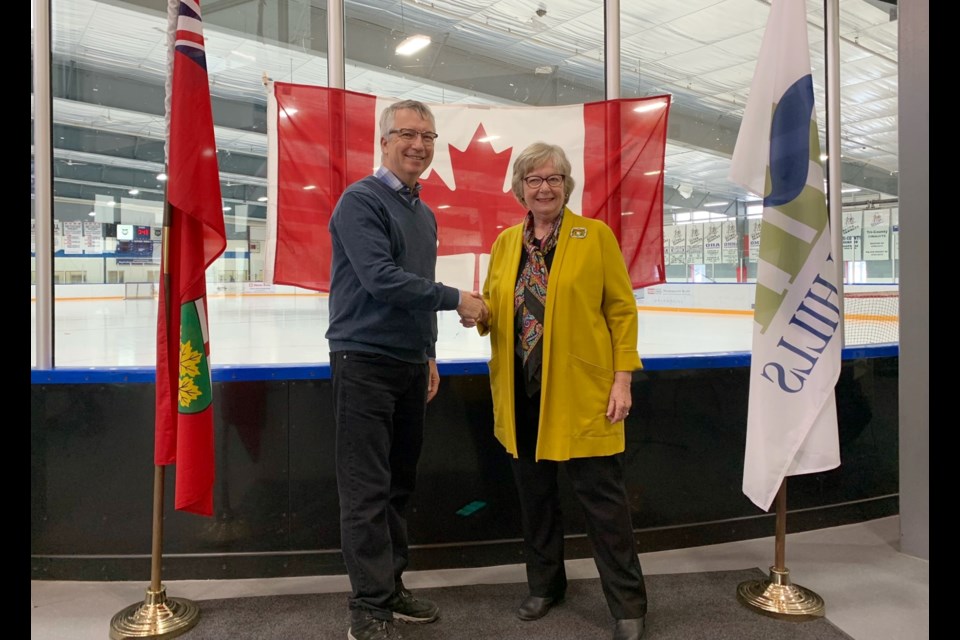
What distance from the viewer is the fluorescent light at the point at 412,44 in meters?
2.94

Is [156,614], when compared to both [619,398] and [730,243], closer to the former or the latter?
[619,398]

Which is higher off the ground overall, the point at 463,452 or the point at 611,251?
the point at 611,251

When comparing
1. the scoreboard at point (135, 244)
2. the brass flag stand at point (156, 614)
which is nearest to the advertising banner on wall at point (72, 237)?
the scoreboard at point (135, 244)

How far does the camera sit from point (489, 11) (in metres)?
3.06

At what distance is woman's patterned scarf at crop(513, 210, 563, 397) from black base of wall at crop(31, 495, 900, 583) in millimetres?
942

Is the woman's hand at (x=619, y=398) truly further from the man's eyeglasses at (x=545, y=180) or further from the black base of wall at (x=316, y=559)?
the black base of wall at (x=316, y=559)

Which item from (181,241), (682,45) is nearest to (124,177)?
(181,241)

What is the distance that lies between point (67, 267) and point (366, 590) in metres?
1.90

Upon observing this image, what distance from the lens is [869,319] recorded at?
3258mm

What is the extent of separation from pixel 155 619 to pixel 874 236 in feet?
14.2

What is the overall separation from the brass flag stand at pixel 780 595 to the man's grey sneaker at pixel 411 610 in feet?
3.47

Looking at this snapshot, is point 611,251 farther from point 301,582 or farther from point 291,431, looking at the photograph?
point 301,582

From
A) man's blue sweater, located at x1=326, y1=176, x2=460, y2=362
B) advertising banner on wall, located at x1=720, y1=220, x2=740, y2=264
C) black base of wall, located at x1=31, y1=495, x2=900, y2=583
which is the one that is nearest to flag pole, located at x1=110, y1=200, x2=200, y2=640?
black base of wall, located at x1=31, y1=495, x2=900, y2=583

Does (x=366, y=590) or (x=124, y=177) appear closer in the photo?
(x=366, y=590)
